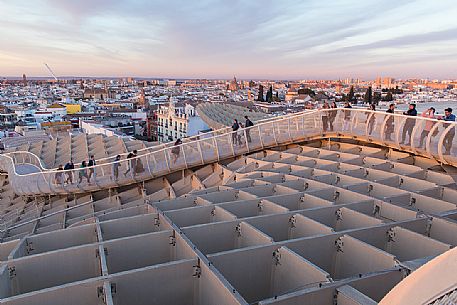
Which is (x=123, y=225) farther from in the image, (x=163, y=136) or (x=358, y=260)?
(x=163, y=136)

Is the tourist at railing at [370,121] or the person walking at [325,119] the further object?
the person walking at [325,119]

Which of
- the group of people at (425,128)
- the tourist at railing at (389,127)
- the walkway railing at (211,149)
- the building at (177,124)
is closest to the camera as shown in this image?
the group of people at (425,128)

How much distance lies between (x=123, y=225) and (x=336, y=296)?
6499mm

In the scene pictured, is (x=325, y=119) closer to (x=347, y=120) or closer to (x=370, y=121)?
(x=347, y=120)

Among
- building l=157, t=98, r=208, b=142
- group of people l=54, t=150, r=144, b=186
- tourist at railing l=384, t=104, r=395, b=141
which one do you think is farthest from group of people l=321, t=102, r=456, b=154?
building l=157, t=98, r=208, b=142

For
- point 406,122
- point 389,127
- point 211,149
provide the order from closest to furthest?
1. point 406,122
2. point 389,127
3. point 211,149

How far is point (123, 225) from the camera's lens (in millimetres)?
10906

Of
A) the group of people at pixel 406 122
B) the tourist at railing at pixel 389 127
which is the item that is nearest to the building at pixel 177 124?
the group of people at pixel 406 122

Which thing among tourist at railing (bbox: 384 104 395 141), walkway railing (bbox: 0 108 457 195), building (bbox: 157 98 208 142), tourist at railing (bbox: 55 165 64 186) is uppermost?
tourist at railing (bbox: 384 104 395 141)

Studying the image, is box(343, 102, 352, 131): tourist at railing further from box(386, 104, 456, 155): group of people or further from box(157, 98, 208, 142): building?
box(157, 98, 208, 142): building

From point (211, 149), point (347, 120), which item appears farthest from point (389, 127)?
point (211, 149)

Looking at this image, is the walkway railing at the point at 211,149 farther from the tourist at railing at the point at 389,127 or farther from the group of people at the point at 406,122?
the tourist at railing at the point at 389,127

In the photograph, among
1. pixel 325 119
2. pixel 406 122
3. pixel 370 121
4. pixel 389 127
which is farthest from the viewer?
pixel 325 119

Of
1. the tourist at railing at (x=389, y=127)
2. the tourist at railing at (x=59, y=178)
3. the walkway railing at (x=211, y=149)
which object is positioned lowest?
the tourist at railing at (x=59, y=178)
